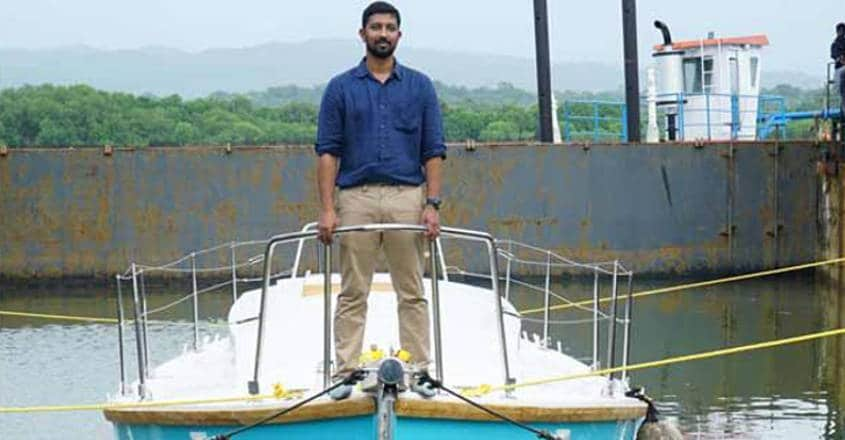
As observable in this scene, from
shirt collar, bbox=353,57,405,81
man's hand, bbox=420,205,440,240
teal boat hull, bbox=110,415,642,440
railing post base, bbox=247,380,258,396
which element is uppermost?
shirt collar, bbox=353,57,405,81

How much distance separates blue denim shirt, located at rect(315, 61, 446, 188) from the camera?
1077cm

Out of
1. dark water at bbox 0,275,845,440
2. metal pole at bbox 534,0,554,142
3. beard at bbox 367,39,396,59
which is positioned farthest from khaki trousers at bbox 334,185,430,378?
metal pole at bbox 534,0,554,142

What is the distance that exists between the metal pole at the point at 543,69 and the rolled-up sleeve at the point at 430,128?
→ 63.4ft

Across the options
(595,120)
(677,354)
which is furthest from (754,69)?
(677,354)

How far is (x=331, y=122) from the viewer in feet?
35.4

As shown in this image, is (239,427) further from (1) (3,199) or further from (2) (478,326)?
(1) (3,199)

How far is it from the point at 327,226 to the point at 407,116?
772 mm

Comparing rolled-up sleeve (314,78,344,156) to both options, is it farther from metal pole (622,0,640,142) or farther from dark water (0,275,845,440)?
metal pole (622,0,640,142)

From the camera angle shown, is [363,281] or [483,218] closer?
[363,281]

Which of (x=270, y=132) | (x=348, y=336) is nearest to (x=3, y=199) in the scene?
(x=348, y=336)

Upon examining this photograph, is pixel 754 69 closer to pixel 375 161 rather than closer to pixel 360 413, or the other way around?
pixel 375 161

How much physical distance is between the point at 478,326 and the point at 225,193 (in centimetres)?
1521

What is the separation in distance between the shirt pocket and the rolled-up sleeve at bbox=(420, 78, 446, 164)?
67mm

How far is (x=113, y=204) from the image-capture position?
28000 millimetres
